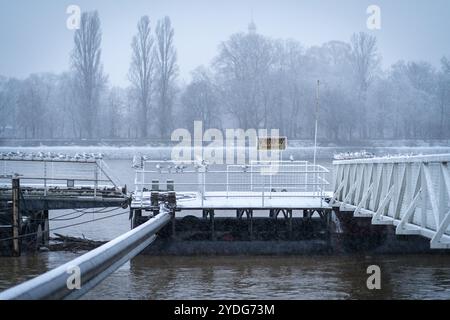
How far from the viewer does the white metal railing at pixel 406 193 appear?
36.4ft

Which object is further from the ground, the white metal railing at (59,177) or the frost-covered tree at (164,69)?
the frost-covered tree at (164,69)

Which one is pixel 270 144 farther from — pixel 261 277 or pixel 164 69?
pixel 164 69

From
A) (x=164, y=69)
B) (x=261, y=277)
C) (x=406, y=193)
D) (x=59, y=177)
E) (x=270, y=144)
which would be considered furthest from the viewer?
(x=164, y=69)

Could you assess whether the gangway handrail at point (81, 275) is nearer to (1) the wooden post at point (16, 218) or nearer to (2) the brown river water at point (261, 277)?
(2) the brown river water at point (261, 277)

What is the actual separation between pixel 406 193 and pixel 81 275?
8981 mm

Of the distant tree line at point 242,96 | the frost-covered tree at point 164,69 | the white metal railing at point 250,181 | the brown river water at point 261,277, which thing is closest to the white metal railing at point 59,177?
the white metal railing at point 250,181

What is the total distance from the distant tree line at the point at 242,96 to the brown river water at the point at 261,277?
35249mm

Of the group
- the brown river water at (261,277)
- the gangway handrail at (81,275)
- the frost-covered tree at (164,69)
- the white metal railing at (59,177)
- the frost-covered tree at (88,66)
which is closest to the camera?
the gangway handrail at (81,275)

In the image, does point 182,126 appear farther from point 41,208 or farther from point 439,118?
point 41,208

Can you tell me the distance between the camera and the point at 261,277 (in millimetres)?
18656

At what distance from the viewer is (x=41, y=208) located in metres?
24.0

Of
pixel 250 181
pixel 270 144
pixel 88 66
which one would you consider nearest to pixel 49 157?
pixel 250 181

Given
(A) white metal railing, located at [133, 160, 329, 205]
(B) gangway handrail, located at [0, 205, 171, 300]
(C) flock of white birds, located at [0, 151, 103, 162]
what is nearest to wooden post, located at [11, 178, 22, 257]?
(A) white metal railing, located at [133, 160, 329, 205]

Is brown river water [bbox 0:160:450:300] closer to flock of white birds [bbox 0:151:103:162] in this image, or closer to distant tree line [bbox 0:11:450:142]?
flock of white birds [bbox 0:151:103:162]
